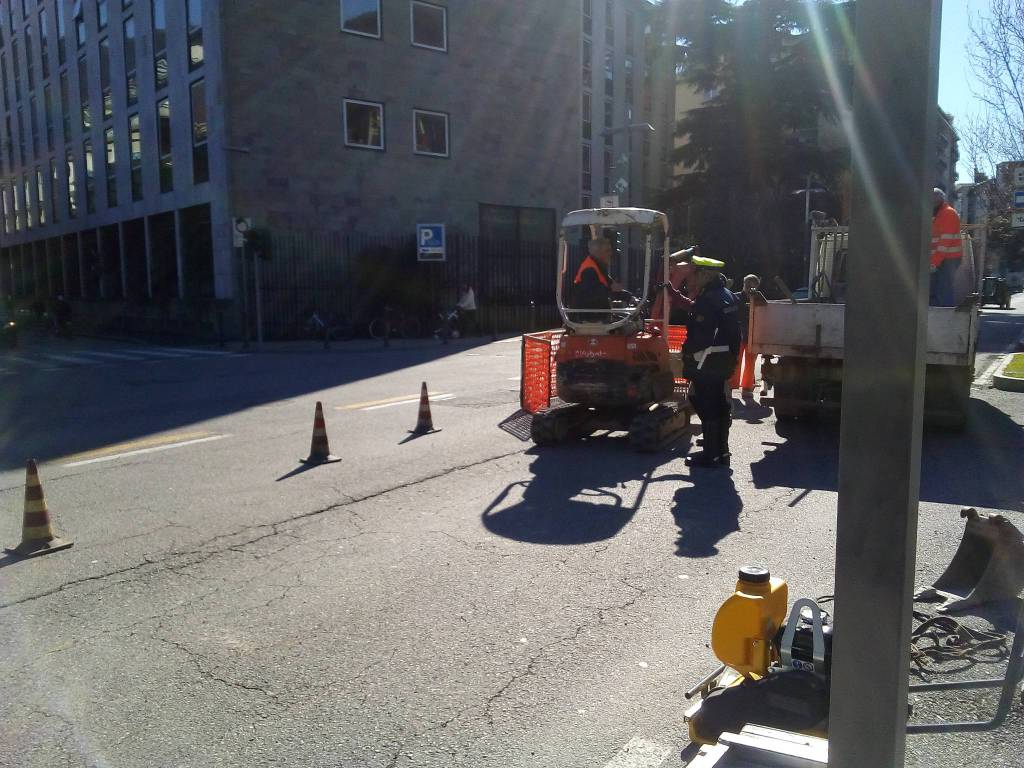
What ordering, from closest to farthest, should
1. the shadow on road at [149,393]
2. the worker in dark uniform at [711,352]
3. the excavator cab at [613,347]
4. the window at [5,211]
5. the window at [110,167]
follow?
the worker in dark uniform at [711,352], the excavator cab at [613,347], the shadow on road at [149,393], the window at [110,167], the window at [5,211]

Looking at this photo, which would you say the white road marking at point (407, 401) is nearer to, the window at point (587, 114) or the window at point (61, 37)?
the window at point (61, 37)

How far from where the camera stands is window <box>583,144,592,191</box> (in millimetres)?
45188

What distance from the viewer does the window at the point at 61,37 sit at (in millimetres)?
37719

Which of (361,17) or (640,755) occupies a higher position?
(361,17)

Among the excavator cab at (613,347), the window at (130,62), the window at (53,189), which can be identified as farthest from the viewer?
the window at (53,189)

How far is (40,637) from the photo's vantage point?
4.51 metres

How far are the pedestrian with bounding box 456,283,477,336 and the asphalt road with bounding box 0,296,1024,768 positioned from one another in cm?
1649

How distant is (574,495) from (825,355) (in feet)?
13.6

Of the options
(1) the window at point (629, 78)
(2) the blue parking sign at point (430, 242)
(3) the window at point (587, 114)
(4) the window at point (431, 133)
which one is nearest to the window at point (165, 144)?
(4) the window at point (431, 133)

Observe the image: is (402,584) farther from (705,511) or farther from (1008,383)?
(1008,383)

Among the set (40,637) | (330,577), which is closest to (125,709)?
(40,637)

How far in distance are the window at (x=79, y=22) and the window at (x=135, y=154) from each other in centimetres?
696

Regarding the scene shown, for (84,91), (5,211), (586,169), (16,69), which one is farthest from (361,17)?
(5,211)

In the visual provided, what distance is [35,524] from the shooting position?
6004 millimetres
